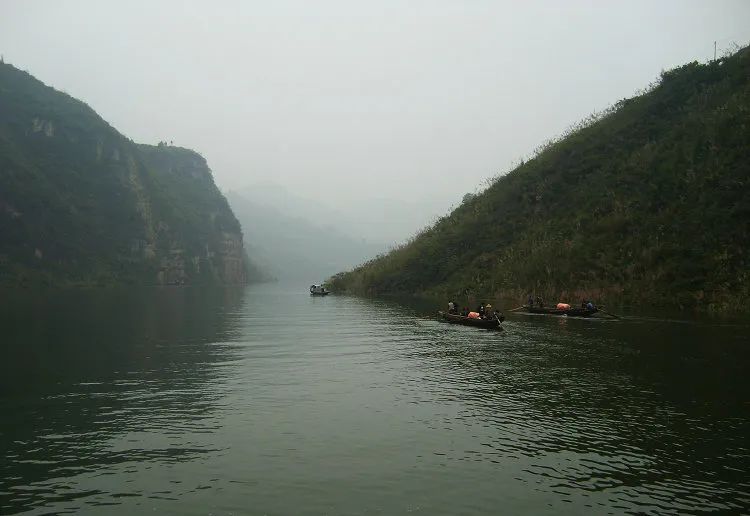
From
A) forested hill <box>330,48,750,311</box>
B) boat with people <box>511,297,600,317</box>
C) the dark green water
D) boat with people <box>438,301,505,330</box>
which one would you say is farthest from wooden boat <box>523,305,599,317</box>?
the dark green water

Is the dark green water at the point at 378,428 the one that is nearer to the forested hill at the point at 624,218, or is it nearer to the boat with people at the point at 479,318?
the boat with people at the point at 479,318

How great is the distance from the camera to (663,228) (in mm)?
81438

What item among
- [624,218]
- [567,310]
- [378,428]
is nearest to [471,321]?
[567,310]

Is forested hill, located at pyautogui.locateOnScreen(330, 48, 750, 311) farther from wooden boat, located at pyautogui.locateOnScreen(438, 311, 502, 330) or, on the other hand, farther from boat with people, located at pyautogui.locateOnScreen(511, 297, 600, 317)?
wooden boat, located at pyautogui.locateOnScreen(438, 311, 502, 330)

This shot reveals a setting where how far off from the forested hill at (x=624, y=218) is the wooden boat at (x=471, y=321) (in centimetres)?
2921

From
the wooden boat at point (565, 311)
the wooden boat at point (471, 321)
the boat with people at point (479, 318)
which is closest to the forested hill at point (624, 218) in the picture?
the wooden boat at point (565, 311)

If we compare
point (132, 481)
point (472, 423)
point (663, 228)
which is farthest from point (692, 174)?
point (132, 481)

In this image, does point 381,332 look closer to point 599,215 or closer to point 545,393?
point 545,393

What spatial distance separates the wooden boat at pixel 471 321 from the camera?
53.2 metres

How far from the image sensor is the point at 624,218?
8850 centimetres

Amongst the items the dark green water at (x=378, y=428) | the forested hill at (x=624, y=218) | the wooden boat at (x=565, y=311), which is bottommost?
the dark green water at (x=378, y=428)

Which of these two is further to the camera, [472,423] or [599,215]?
[599,215]

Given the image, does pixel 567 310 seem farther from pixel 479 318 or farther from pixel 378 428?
pixel 378 428

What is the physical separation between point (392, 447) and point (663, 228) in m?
75.1
